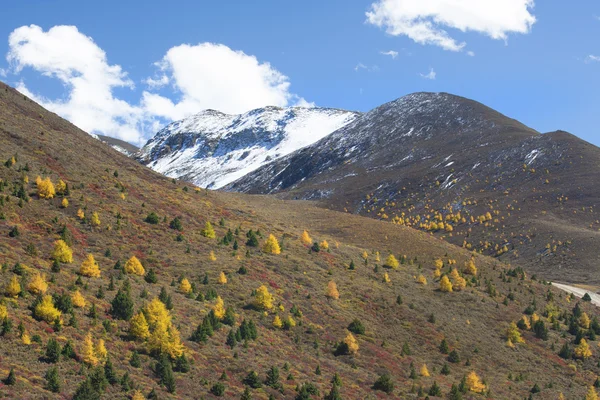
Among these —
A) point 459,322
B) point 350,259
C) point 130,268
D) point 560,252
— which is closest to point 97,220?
point 130,268

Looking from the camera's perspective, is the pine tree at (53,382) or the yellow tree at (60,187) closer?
the pine tree at (53,382)

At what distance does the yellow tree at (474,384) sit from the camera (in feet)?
165

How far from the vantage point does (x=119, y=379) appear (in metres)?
34.5

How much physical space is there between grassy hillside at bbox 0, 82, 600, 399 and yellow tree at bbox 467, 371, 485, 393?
0.13 metres

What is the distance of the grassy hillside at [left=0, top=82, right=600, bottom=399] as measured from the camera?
124ft

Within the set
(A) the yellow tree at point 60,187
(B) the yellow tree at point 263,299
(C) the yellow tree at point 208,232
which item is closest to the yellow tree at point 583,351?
(B) the yellow tree at point 263,299

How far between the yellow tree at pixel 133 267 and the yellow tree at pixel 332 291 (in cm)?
2106

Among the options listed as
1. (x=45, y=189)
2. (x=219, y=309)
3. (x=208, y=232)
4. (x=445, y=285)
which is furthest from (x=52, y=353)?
(x=445, y=285)

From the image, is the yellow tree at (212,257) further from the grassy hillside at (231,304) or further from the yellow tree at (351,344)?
the yellow tree at (351,344)

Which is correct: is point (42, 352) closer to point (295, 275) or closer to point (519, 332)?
point (295, 275)

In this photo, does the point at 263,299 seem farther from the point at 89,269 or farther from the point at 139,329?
the point at 89,269

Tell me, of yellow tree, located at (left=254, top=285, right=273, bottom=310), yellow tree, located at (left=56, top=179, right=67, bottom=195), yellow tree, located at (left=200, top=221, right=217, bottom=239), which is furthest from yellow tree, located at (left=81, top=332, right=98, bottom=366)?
yellow tree, located at (left=200, top=221, right=217, bottom=239)

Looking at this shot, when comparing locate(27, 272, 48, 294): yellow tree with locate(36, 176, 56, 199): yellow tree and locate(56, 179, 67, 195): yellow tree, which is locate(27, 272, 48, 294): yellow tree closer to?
locate(36, 176, 56, 199): yellow tree

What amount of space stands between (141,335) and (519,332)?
149 feet
